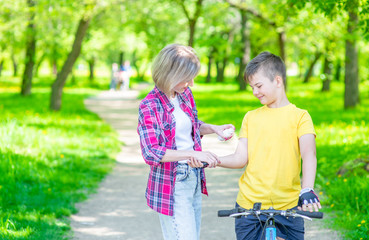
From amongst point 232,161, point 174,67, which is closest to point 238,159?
point 232,161

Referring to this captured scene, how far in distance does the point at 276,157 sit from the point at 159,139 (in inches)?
28.5

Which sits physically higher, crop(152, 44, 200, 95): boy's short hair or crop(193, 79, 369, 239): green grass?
crop(152, 44, 200, 95): boy's short hair

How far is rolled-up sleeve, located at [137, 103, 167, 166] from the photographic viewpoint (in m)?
2.97

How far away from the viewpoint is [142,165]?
9.15 meters

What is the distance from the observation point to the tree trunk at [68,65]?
48.9 ft

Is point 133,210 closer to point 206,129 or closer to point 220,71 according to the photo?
point 206,129

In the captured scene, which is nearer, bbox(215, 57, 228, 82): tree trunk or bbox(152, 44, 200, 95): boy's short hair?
bbox(152, 44, 200, 95): boy's short hair

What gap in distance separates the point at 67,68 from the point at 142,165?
272 inches

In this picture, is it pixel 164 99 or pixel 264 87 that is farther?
pixel 164 99

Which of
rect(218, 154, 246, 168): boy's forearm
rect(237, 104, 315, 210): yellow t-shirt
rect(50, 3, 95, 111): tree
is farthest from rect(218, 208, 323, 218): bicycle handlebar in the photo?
rect(50, 3, 95, 111): tree

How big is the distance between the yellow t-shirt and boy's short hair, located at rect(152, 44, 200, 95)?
1.72ft

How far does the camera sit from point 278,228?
3023 millimetres

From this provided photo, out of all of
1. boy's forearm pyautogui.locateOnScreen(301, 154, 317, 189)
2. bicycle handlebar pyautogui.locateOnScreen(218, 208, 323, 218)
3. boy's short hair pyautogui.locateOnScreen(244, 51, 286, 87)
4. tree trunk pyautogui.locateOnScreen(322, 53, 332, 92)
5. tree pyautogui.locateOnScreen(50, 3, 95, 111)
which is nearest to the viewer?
bicycle handlebar pyautogui.locateOnScreen(218, 208, 323, 218)

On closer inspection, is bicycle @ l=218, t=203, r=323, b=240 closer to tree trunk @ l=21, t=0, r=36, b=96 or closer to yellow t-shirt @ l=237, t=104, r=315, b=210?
yellow t-shirt @ l=237, t=104, r=315, b=210
